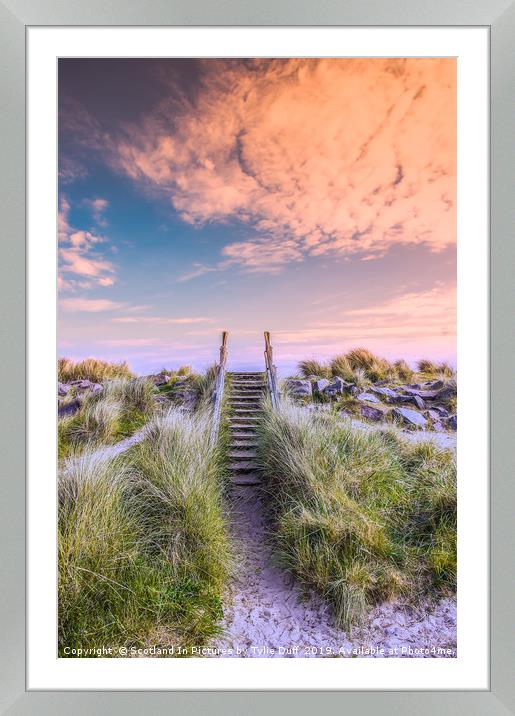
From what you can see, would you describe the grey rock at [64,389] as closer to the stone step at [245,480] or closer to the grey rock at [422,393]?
the stone step at [245,480]

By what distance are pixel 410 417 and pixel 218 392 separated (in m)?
2.15

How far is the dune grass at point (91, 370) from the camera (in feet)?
7.08

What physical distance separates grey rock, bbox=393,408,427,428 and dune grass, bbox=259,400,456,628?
0.33 m

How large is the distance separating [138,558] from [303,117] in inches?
120

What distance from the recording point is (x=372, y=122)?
1.92 meters

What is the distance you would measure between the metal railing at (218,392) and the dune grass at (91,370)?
3.10ft

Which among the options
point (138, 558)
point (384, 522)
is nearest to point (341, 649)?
point (384, 522)

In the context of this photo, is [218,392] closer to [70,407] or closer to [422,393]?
[70,407]

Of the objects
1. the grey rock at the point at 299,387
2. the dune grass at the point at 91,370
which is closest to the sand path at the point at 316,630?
the dune grass at the point at 91,370

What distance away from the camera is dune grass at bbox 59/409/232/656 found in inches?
63.6

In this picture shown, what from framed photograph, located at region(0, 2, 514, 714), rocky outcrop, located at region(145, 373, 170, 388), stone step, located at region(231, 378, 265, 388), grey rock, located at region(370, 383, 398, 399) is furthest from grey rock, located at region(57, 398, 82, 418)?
grey rock, located at region(370, 383, 398, 399)

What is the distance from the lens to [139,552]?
5.91ft

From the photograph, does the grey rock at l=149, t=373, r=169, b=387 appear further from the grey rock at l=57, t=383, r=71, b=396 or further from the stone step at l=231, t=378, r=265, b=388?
the stone step at l=231, t=378, r=265, b=388

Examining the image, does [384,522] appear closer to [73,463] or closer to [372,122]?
[73,463]
